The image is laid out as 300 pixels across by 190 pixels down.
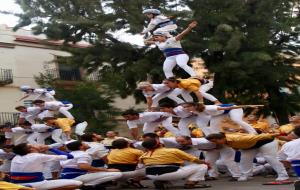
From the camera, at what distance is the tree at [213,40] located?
68.6ft

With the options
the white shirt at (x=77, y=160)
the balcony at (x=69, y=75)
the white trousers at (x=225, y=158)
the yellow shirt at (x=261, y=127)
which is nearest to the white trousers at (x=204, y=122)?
the white trousers at (x=225, y=158)

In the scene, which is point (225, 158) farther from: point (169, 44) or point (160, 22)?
point (160, 22)

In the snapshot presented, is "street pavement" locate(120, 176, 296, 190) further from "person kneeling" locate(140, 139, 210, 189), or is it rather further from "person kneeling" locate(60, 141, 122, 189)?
"person kneeling" locate(60, 141, 122, 189)

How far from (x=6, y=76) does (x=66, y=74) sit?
3.69 m

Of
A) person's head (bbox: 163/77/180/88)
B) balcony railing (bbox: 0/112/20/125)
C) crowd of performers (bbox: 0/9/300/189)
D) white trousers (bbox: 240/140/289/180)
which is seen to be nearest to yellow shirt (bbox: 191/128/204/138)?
crowd of performers (bbox: 0/9/300/189)

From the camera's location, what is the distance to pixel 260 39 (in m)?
21.0

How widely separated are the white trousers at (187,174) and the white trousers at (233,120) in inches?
60.2

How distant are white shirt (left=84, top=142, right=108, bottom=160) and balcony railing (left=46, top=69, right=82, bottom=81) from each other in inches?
708

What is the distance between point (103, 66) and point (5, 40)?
291 inches

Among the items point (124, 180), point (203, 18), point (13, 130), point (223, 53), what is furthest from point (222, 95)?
point (124, 180)

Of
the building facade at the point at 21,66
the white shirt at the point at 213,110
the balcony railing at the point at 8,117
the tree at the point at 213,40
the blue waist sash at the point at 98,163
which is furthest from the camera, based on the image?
the building facade at the point at 21,66

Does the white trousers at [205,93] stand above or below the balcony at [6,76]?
below

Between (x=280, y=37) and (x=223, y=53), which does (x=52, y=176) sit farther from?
(x=280, y=37)

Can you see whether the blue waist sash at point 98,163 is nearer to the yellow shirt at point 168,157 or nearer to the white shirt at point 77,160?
the white shirt at point 77,160
